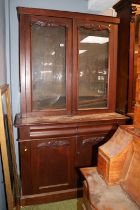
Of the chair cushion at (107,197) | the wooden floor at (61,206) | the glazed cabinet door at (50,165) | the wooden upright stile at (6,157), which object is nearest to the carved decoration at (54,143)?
the glazed cabinet door at (50,165)

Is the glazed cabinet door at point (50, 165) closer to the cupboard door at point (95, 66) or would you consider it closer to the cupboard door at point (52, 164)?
the cupboard door at point (52, 164)

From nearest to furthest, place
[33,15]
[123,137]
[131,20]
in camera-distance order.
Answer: [123,137], [33,15], [131,20]

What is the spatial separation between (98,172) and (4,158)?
2.11ft

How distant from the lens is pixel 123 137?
1002 millimetres

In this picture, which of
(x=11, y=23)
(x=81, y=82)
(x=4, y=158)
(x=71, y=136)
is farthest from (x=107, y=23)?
(x=4, y=158)

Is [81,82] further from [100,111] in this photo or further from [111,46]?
[111,46]

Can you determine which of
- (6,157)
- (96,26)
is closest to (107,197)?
(6,157)

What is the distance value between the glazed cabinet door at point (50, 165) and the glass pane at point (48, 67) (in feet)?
1.44

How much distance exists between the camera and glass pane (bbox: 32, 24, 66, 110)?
2.15 metres

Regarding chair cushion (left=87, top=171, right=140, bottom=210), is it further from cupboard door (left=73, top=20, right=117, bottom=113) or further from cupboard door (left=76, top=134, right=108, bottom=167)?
cupboard door (left=73, top=20, right=117, bottom=113)

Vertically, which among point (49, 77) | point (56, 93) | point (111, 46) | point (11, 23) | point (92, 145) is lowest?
point (92, 145)

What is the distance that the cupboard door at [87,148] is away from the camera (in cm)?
218

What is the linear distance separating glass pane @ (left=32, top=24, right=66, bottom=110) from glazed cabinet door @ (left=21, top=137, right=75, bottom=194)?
17.2 inches

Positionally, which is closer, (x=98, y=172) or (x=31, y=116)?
(x=98, y=172)
